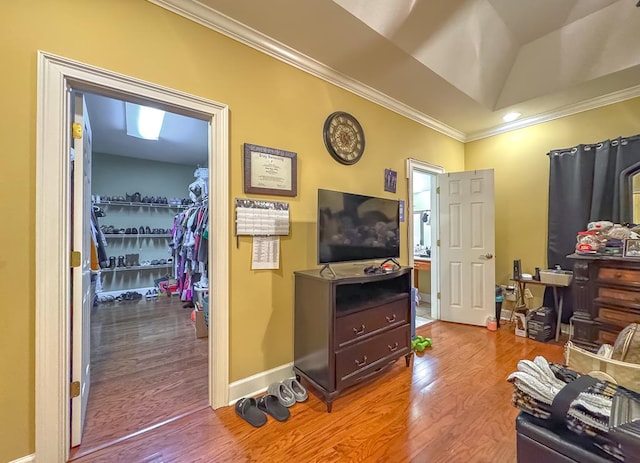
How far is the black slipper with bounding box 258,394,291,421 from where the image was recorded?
1852 millimetres

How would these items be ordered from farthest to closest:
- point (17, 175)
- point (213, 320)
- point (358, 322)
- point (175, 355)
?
1. point (175, 355)
2. point (358, 322)
3. point (213, 320)
4. point (17, 175)

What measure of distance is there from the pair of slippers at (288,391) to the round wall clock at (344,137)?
197cm

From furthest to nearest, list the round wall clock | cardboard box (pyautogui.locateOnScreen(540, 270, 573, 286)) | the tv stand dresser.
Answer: cardboard box (pyautogui.locateOnScreen(540, 270, 573, 286))
the round wall clock
the tv stand dresser

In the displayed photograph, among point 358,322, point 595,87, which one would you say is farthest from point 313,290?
point 595,87

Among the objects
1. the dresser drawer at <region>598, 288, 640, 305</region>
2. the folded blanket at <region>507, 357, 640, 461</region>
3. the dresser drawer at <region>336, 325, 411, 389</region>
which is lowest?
the dresser drawer at <region>336, 325, 411, 389</region>

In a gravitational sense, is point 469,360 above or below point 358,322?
below

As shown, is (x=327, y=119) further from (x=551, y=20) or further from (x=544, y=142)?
(x=544, y=142)

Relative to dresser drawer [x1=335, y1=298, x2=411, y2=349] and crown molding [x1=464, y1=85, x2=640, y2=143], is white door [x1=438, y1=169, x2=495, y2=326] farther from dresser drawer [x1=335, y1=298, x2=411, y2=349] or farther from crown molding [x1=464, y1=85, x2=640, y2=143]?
dresser drawer [x1=335, y1=298, x2=411, y2=349]

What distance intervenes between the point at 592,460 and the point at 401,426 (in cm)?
127

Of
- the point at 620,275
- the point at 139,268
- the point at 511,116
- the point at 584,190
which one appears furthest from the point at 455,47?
the point at 139,268

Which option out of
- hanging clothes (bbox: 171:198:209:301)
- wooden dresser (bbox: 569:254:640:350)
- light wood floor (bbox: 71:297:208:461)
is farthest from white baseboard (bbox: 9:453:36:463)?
wooden dresser (bbox: 569:254:640:350)

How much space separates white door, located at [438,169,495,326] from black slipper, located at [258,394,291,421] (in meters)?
2.78

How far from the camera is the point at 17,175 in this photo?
141 centimetres

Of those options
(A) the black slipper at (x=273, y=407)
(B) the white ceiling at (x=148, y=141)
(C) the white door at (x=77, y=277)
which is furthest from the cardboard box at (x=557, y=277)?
(C) the white door at (x=77, y=277)
